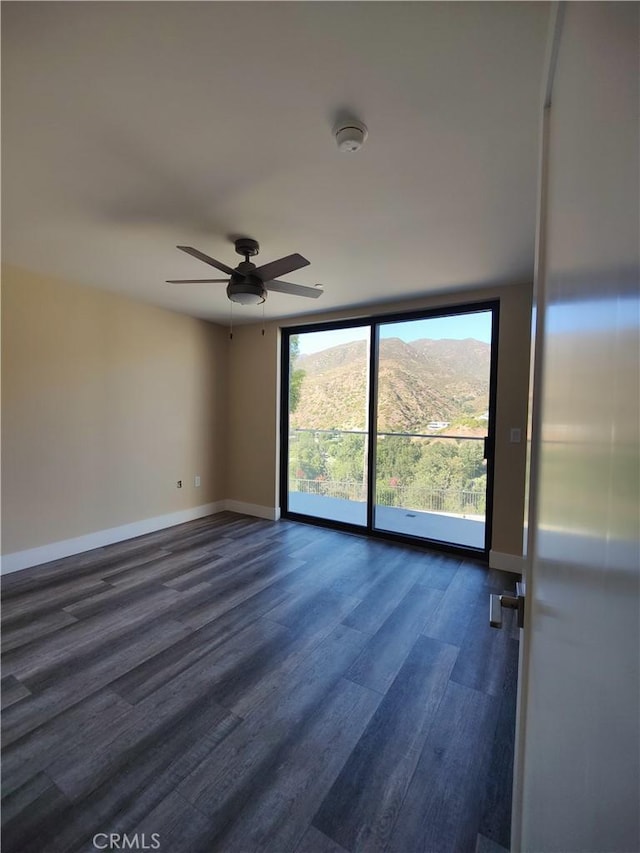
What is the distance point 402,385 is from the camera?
382 cm

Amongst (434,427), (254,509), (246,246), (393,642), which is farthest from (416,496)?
(246,246)

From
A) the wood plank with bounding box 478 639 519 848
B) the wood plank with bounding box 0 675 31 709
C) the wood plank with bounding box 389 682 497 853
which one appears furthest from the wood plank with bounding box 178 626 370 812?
the wood plank with bounding box 0 675 31 709

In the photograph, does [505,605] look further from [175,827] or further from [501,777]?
[175,827]

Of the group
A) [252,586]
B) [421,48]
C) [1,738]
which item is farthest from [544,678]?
[252,586]

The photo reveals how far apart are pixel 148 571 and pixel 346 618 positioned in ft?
5.87

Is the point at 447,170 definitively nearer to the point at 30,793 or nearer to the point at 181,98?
the point at 181,98

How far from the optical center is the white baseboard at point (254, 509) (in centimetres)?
464

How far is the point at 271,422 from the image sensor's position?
15.2 feet

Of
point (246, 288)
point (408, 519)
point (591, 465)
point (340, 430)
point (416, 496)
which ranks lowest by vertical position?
point (408, 519)

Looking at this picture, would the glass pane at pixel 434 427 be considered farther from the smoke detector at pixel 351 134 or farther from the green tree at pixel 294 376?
the smoke detector at pixel 351 134

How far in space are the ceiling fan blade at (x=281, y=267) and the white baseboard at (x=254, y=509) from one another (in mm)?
3110

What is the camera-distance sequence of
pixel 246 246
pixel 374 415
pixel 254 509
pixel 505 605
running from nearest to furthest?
pixel 505 605
pixel 246 246
pixel 374 415
pixel 254 509

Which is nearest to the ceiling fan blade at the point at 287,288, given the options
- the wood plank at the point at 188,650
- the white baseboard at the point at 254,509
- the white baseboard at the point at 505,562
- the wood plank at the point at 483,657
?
the wood plank at the point at 188,650

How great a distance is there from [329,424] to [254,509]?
1.57 metres
